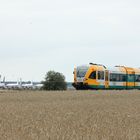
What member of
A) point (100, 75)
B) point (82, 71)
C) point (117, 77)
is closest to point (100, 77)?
point (100, 75)

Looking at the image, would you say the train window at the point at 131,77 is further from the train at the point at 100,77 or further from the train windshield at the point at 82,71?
the train windshield at the point at 82,71

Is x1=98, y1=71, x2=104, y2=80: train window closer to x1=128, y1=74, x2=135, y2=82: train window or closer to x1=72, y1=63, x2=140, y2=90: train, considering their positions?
x1=72, y1=63, x2=140, y2=90: train

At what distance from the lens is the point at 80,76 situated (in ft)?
167

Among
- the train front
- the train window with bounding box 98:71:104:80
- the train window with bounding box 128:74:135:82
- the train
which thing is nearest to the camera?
the train

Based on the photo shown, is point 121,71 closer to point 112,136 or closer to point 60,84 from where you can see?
point 60,84

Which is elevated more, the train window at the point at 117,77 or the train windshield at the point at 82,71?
the train windshield at the point at 82,71

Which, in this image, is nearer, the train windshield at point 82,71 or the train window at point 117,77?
the train windshield at point 82,71

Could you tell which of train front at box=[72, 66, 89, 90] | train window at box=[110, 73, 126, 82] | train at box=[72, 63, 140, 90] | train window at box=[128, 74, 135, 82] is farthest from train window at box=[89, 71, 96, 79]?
train window at box=[128, 74, 135, 82]

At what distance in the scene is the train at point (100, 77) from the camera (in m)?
Result: 50.4

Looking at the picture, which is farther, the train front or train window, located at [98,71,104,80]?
train window, located at [98,71,104,80]

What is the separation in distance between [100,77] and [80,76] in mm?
1953

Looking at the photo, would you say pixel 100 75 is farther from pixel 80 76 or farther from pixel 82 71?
pixel 80 76

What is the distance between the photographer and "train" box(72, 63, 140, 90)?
5038cm

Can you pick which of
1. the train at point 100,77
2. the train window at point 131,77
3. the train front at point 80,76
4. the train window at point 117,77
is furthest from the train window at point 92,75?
the train window at point 131,77
